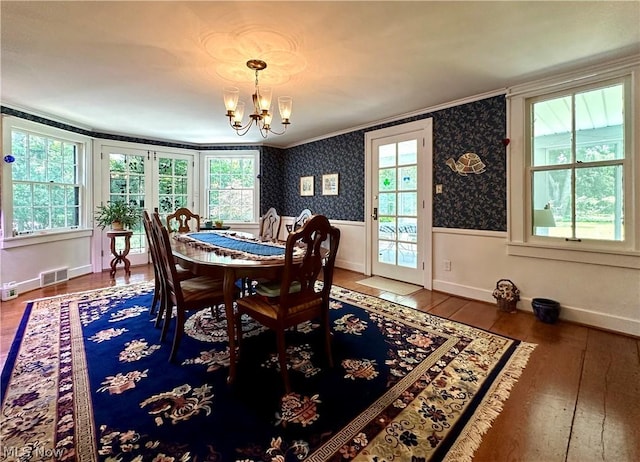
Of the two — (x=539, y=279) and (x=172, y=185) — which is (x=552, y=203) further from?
Answer: (x=172, y=185)

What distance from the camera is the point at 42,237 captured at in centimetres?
393

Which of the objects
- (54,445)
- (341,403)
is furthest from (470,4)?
(54,445)

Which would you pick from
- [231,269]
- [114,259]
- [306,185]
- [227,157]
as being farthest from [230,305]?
[227,157]

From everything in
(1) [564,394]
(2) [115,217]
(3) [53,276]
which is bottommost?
(1) [564,394]

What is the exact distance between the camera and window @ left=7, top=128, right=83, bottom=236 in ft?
12.1

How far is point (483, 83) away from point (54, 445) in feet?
13.6

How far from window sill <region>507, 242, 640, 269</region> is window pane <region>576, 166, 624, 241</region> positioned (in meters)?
0.16

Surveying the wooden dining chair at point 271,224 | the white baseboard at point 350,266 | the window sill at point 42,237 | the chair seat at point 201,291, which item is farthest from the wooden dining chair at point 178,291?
the white baseboard at point 350,266

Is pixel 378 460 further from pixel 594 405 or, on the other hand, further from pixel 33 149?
pixel 33 149

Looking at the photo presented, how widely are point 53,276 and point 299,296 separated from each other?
13.3ft

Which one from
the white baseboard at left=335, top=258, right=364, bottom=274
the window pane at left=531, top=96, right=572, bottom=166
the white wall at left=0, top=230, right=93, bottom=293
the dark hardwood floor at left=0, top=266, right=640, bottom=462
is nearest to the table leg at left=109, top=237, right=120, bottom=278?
the white wall at left=0, top=230, right=93, bottom=293

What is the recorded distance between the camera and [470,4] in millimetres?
1790

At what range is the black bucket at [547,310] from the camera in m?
2.77

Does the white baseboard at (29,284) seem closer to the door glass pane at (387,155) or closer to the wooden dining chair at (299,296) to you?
the wooden dining chair at (299,296)
